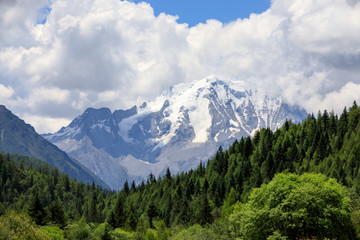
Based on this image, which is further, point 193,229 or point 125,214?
point 125,214

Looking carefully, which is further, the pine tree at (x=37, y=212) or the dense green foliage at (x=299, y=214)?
the pine tree at (x=37, y=212)

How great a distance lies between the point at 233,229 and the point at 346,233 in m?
26.9

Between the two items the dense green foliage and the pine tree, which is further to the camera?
the pine tree

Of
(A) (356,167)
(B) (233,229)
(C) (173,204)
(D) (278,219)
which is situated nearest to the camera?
(D) (278,219)

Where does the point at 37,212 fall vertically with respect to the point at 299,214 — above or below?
above

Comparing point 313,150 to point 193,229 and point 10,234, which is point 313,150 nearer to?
point 193,229

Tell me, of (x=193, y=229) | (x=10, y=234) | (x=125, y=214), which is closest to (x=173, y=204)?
(x=125, y=214)

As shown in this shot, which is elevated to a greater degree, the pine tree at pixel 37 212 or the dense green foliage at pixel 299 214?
the pine tree at pixel 37 212

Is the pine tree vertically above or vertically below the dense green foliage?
above

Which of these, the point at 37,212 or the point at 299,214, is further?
the point at 37,212

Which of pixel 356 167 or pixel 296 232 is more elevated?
pixel 356 167

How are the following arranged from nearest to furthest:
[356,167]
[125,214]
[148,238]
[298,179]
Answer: [298,179] → [148,238] → [125,214] → [356,167]

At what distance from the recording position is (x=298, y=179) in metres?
78.2

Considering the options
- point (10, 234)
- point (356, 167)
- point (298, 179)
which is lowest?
point (10, 234)
